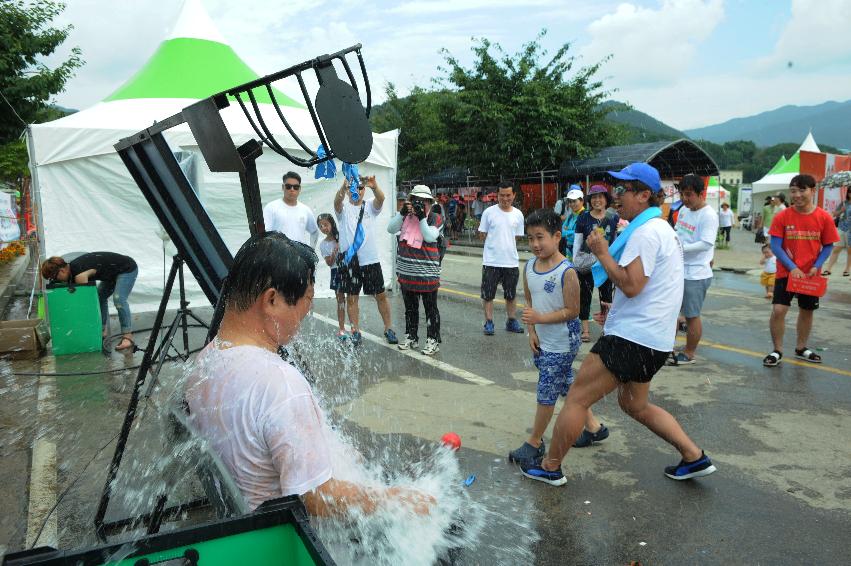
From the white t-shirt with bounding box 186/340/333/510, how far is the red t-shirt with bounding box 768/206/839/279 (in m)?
5.82

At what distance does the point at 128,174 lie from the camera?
913 cm

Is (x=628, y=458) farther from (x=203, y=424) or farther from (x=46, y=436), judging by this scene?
(x=46, y=436)

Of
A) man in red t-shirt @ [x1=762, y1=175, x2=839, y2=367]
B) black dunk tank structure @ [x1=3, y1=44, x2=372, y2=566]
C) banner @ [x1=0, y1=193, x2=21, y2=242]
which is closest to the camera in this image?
black dunk tank structure @ [x1=3, y1=44, x2=372, y2=566]

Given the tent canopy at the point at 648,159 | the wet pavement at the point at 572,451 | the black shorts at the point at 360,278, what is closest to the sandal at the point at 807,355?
the wet pavement at the point at 572,451

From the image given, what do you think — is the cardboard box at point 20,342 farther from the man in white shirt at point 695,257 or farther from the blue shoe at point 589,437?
the man in white shirt at point 695,257

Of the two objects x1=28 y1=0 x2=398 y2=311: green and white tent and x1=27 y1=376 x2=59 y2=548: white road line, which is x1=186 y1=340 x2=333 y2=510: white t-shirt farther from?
x1=28 y1=0 x2=398 y2=311: green and white tent

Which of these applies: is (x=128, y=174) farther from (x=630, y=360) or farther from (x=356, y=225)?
(x=630, y=360)

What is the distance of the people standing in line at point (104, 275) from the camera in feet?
22.6

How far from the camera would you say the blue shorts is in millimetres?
3834

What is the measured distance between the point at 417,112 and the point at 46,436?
29016 millimetres

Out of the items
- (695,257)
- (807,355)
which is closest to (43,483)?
(695,257)

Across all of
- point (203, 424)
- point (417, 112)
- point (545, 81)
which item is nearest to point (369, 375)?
point (203, 424)

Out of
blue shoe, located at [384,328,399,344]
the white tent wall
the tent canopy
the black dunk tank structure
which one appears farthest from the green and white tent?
the tent canopy

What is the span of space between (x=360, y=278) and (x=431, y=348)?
1182 mm
